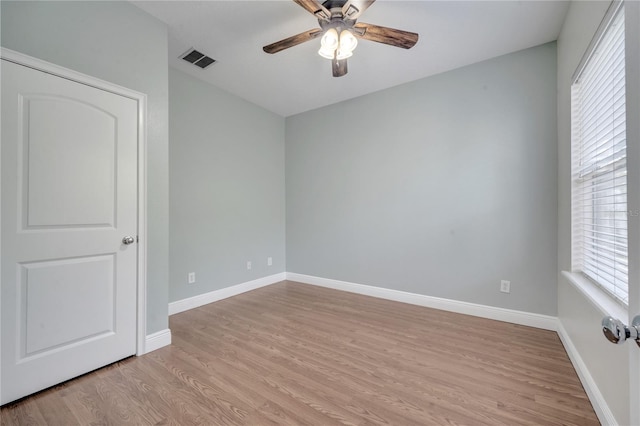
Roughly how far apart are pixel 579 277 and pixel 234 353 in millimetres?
2741

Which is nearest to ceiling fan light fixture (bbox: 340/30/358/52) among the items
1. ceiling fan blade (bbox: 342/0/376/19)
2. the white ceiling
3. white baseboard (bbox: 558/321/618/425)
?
ceiling fan blade (bbox: 342/0/376/19)

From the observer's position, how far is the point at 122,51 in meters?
2.10

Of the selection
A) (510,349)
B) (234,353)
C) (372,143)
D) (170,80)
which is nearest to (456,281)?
(510,349)

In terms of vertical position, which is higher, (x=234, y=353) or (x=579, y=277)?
(x=579, y=277)

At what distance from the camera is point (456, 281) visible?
3080 millimetres

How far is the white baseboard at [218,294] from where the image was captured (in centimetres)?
309

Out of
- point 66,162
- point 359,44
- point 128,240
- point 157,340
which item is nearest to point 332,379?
point 157,340

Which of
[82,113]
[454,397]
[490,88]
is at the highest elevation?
[490,88]

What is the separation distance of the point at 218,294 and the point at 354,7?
334 centimetres

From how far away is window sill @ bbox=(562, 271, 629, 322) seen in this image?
1.34 m

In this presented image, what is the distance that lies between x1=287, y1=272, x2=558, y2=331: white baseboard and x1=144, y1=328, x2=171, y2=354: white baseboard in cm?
226

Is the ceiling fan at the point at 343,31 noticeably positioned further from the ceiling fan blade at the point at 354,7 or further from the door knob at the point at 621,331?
the door knob at the point at 621,331

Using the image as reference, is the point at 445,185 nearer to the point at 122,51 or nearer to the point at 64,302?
the point at 122,51

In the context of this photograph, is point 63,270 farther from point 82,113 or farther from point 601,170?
point 601,170
